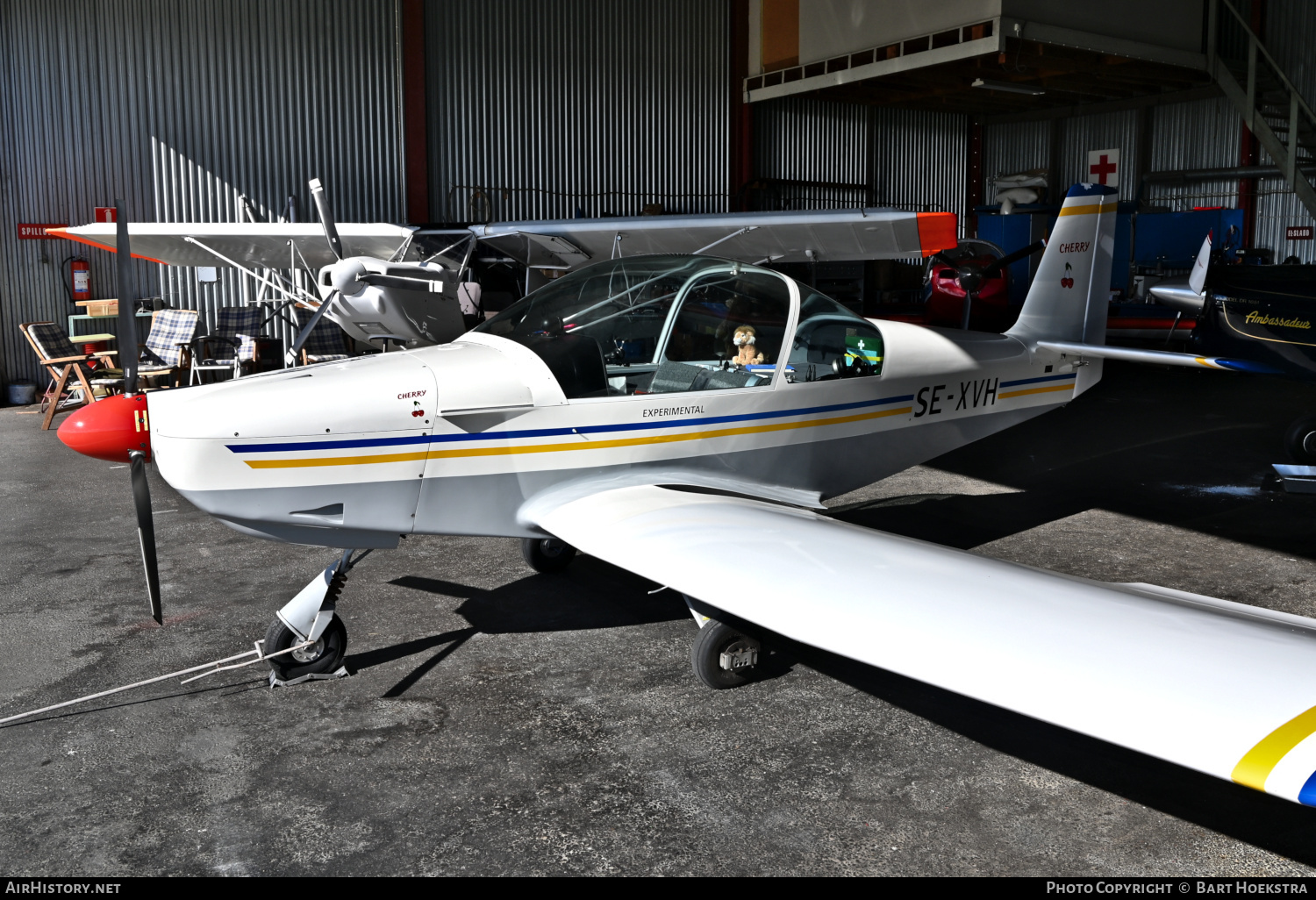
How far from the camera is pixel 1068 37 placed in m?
14.1

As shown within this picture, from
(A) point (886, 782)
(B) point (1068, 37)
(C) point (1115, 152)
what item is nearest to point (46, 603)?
(A) point (886, 782)

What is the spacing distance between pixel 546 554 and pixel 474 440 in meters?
1.43

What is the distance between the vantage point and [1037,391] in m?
5.57

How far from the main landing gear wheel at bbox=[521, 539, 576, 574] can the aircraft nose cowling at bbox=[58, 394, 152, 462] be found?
2070mm

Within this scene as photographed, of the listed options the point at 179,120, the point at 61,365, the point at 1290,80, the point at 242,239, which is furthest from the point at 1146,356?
the point at 1290,80

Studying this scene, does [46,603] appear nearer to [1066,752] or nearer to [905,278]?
[1066,752]

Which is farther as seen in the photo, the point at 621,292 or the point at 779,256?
the point at 779,256

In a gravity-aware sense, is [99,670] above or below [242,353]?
below

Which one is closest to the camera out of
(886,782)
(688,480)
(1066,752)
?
(886,782)

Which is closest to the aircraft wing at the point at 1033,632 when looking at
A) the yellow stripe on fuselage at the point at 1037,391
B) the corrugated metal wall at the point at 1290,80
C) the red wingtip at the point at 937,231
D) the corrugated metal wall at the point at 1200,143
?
the yellow stripe on fuselage at the point at 1037,391

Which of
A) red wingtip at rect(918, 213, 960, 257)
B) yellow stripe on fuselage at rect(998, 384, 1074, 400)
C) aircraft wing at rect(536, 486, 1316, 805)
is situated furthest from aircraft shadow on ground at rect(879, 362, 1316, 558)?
aircraft wing at rect(536, 486, 1316, 805)

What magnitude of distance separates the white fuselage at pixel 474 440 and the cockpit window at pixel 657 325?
10 centimetres

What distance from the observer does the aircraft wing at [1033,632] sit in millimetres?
1889

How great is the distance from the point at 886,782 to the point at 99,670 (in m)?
3.10
